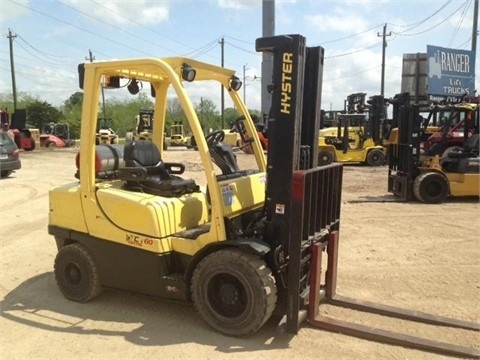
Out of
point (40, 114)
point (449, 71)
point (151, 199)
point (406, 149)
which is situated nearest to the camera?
point (151, 199)

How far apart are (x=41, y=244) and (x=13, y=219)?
7.49ft

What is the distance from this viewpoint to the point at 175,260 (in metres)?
4.48

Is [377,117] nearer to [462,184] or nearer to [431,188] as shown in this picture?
[462,184]

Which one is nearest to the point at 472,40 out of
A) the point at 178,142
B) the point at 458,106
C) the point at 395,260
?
the point at 458,106

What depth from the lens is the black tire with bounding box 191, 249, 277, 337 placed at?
3904 millimetres

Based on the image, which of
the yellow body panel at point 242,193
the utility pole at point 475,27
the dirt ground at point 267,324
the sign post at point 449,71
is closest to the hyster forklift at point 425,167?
the dirt ground at point 267,324

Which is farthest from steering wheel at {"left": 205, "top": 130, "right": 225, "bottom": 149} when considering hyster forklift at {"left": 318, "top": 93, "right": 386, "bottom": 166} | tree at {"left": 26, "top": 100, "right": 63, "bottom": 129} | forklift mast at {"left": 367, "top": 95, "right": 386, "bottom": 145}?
tree at {"left": 26, "top": 100, "right": 63, "bottom": 129}

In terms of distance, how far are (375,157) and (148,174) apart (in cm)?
1630

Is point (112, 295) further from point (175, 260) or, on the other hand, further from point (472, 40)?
point (472, 40)

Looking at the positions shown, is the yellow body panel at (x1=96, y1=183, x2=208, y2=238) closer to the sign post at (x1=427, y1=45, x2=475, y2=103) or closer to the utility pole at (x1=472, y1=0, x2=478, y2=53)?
the sign post at (x1=427, y1=45, x2=475, y2=103)

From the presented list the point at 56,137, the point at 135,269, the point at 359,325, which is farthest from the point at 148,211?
the point at 56,137

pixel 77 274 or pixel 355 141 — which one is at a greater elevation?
pixel 355 141

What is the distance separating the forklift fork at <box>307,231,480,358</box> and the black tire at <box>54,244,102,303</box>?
6.99 feet

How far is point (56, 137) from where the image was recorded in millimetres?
35469
